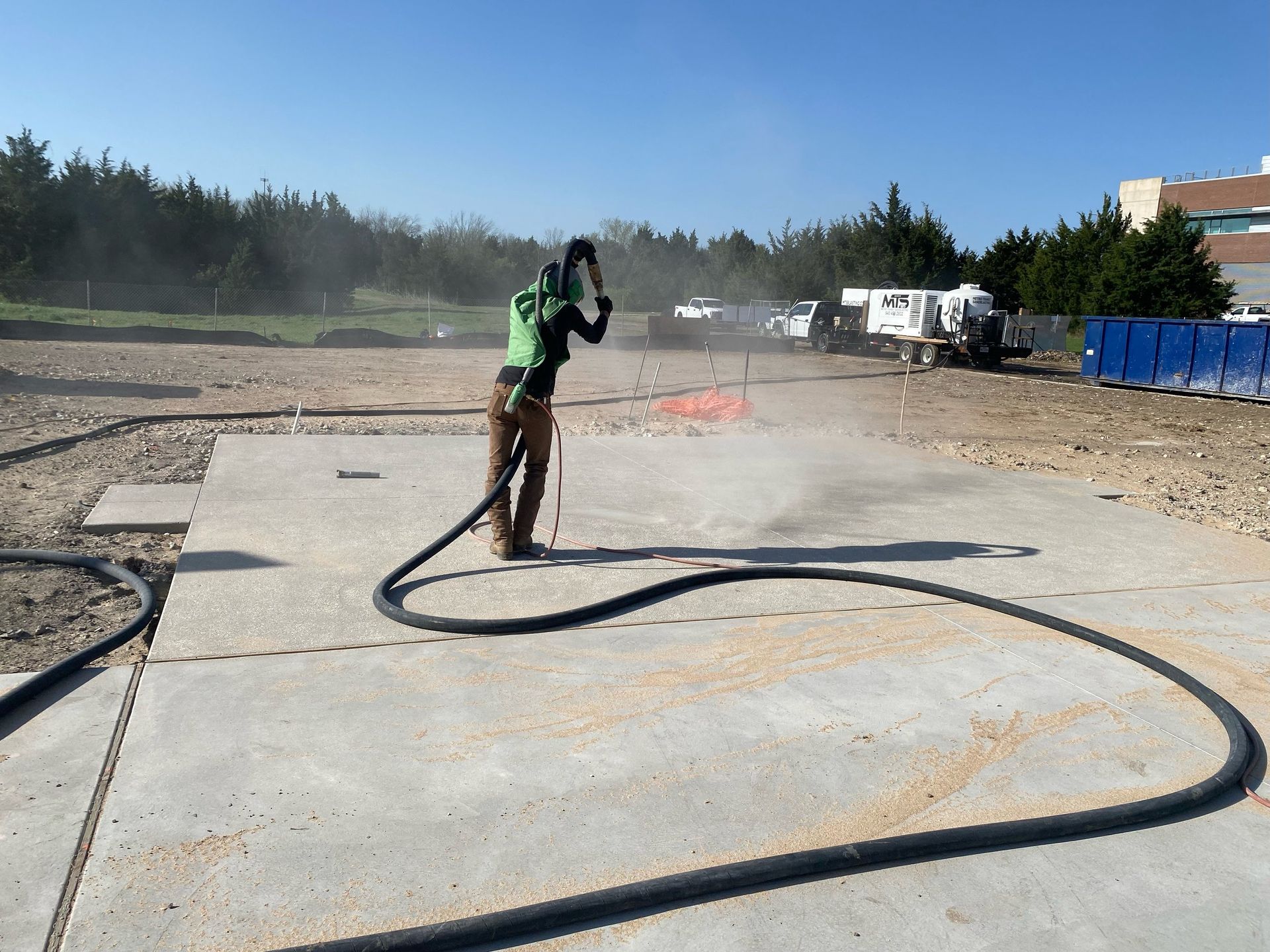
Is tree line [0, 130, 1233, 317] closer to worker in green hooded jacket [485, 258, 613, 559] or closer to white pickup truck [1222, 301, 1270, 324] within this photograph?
white pickup truck [1222, 301, 1270, 324]

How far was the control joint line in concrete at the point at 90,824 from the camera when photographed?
2.28 m

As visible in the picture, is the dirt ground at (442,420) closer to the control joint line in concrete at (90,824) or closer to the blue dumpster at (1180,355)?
the blue dumpster at (1180,355)

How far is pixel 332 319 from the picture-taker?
37.5m

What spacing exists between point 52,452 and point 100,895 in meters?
8.12

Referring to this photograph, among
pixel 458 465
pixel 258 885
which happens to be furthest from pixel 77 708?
pixel 458 465

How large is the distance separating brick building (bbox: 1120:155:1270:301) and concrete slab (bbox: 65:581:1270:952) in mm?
64655

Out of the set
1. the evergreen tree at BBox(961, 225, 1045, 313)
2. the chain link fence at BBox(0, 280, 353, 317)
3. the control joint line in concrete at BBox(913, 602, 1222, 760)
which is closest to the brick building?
the evergreen tree at BBox(961, 225, 1045, 313)

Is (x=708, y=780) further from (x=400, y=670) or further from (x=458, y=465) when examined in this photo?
(x=458, y=465)

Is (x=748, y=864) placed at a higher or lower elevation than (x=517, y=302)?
lower

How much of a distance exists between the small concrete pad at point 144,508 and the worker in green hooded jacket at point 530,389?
209cm

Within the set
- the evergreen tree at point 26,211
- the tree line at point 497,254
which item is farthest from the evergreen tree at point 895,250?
the evergreen tree at point 26,211

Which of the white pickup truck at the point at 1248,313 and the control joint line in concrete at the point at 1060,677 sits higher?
the white pickup truck at the point at 1248,313

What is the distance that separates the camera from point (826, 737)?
3.50m

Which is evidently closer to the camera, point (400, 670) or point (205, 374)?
point (400, 670)
